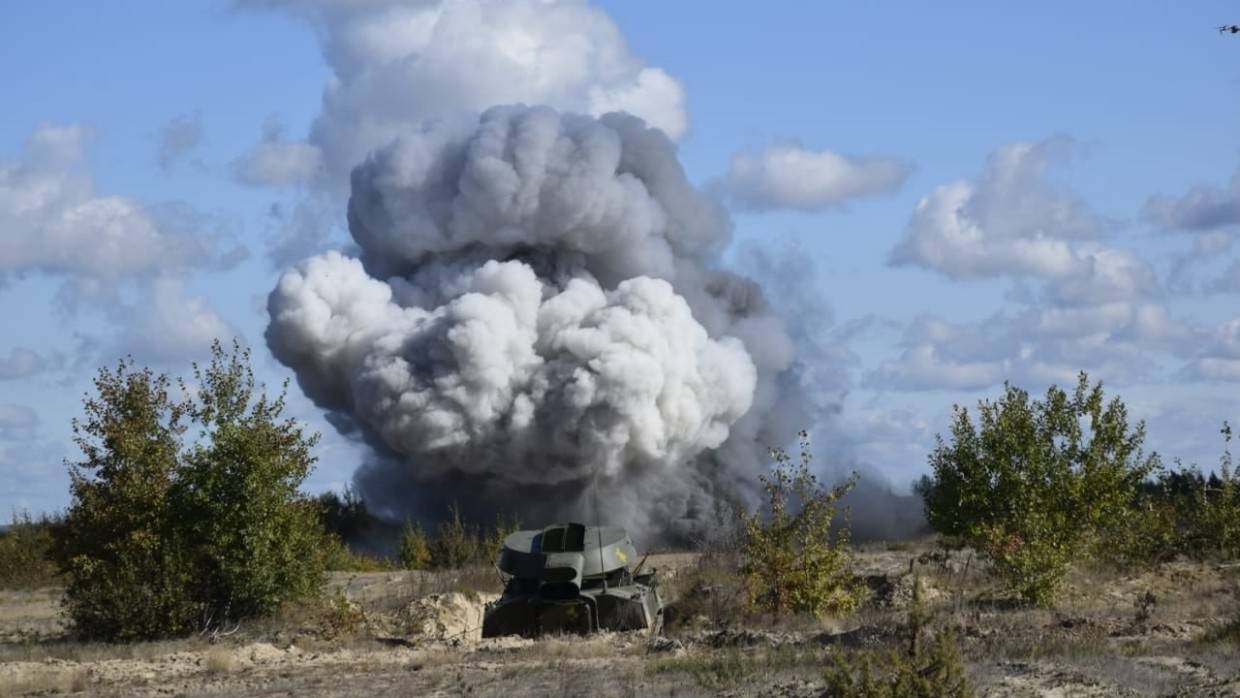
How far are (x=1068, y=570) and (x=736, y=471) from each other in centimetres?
2939

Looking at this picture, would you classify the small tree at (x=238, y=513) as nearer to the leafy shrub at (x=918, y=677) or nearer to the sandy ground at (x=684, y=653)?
the sandy ground at (x=684, y=653)

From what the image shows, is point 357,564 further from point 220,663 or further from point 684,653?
point 684,653

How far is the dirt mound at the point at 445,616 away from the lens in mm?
30422

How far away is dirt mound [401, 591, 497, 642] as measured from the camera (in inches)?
1198

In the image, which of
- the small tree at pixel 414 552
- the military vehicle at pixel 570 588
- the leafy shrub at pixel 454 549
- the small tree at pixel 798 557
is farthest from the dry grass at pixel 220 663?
the small tree at pixel 414 552

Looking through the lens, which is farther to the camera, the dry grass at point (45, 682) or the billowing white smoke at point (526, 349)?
the billowing white smoke at point (526, 349)

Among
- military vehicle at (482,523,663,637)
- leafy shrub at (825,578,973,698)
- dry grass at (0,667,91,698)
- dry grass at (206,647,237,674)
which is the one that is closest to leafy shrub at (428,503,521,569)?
military vehicle at (482,523,663,637)

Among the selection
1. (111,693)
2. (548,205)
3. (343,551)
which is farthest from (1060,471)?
(548,205)

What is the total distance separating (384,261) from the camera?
186 ft

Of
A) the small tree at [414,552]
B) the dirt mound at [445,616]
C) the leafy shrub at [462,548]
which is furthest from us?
the small tree at [414,552]

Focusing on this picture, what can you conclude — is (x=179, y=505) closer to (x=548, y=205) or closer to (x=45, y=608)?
(x=45, y=608)

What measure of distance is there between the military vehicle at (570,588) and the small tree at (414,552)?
17749 mm

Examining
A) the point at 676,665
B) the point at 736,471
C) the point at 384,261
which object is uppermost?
the point at 384,261

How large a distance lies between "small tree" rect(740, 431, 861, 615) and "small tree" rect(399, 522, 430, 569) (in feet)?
58.2
